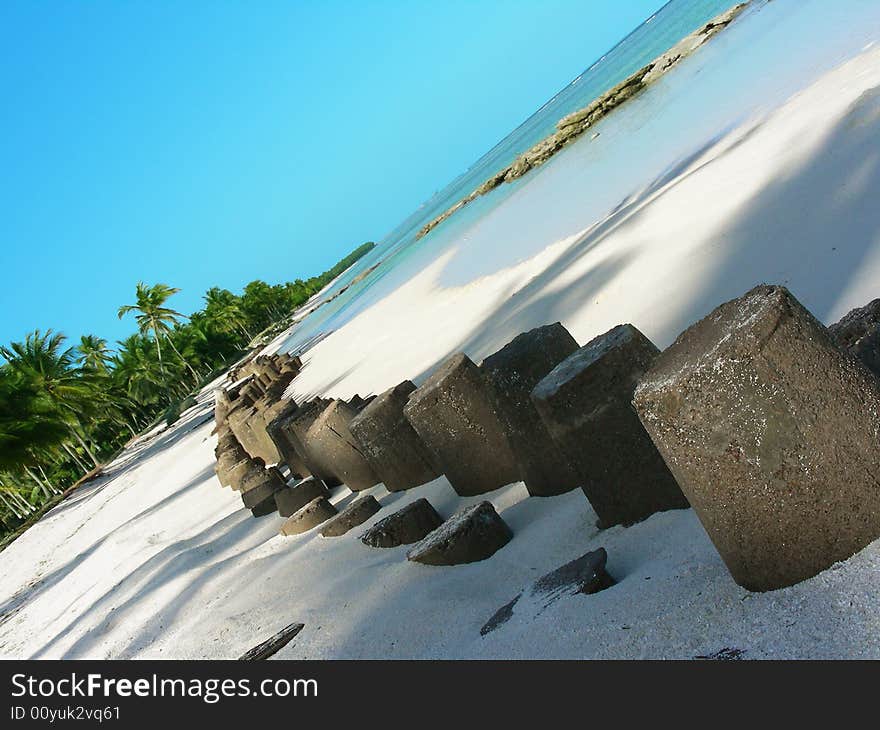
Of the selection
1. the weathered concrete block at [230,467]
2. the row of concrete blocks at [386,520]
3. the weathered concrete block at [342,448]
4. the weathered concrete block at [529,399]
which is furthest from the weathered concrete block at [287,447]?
the weathered concrete block at [529,399]

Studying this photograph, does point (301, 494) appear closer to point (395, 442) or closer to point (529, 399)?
point (395, 442)

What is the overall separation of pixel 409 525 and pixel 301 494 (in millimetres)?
2587

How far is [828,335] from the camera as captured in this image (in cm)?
229

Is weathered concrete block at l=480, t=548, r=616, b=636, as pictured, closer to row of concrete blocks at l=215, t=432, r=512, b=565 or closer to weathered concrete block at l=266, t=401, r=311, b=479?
row of concrete blocks at l=215, t=432, r=512, b=565

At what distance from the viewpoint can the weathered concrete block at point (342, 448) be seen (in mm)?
6719

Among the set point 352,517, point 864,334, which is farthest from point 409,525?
point 864,334

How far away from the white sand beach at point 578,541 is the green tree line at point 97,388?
18066mm

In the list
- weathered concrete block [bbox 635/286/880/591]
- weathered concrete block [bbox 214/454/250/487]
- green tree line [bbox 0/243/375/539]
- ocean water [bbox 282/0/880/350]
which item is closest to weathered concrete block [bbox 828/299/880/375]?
weathered concrete block [bbox 635/286/880/591]

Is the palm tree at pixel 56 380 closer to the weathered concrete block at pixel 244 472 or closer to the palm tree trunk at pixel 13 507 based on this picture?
the palm tree trunk at pixel 13 507

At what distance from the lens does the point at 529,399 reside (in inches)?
167

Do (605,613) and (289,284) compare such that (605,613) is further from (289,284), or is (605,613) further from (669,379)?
(289,284)

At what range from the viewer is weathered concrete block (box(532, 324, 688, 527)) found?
333cm

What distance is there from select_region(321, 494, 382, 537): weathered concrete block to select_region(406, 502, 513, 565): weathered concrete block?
1.56 m

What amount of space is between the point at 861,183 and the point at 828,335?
4.48 m
